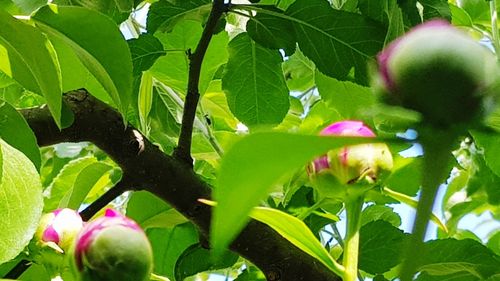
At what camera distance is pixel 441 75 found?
1.01 ft

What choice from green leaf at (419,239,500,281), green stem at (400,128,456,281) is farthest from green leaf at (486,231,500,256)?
green stem at (400,128,456,281)

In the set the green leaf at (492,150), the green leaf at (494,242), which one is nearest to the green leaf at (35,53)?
the green leaf at (492,150)

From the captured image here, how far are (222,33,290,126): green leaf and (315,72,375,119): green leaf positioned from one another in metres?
0.04

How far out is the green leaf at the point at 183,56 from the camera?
38.4 inches

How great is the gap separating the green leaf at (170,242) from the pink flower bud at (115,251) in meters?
0.44

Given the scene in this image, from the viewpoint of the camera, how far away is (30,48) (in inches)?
25.8

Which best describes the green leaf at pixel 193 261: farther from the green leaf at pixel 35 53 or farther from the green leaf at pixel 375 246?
the green leaf at pixel 35 53

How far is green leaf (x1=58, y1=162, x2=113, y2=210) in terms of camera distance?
0.88 m

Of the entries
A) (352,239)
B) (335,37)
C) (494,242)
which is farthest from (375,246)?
(494,242)

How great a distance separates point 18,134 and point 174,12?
8.8 inches

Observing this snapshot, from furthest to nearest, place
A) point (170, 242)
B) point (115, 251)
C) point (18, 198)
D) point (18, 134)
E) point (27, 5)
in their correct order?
point (170, 242) → point (27, 5) → point (18, 134) → point (18, 198) → point (115, 251)

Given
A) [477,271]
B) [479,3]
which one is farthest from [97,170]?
[479,3]

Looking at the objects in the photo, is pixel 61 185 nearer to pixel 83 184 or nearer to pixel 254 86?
pixel 83 184

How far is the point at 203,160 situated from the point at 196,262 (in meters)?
0.23
